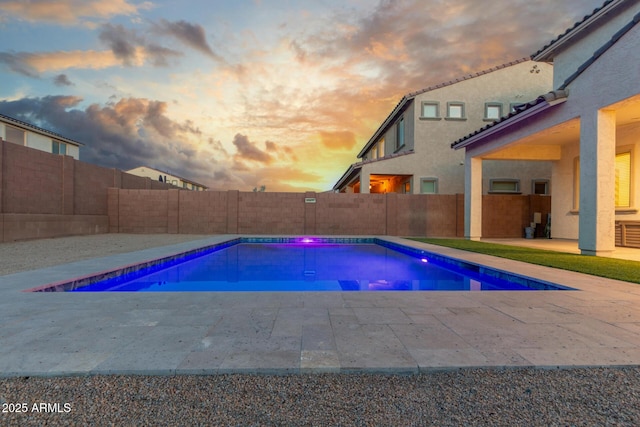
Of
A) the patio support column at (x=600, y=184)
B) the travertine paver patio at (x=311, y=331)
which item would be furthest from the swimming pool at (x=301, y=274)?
the patio support column at (x=600, y=184)

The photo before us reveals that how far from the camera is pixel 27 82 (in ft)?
55.1

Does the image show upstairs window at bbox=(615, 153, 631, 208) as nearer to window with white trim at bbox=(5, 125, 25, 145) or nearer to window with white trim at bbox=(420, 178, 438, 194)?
window with white trim at bbox=(420, 178, 438, 194)

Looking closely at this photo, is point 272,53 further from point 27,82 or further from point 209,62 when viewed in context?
point 27,82

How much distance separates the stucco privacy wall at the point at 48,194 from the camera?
1047 centimetres

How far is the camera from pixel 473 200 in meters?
13.4

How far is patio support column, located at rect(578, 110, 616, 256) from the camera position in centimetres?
774

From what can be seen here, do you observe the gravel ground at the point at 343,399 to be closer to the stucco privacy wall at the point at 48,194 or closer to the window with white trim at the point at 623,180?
the window with white trim at the point at 623,180

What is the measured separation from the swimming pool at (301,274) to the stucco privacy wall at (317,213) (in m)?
4.50

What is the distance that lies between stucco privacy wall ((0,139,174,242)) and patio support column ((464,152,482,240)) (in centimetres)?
1674

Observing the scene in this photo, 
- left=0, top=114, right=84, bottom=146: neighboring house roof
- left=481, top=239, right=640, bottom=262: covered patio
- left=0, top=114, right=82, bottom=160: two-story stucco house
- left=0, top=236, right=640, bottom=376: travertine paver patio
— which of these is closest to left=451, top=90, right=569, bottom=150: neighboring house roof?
left=481, top=239, right=640, bottom=262: covered patio

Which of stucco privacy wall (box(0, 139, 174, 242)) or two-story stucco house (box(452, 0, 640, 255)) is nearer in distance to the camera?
two-story stucco house (box(452, 0, 640, 255))

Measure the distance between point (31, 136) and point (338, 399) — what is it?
2633cm

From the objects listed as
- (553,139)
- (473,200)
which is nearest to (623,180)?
(553,139)

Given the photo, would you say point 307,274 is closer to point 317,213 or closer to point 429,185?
point 317,213
